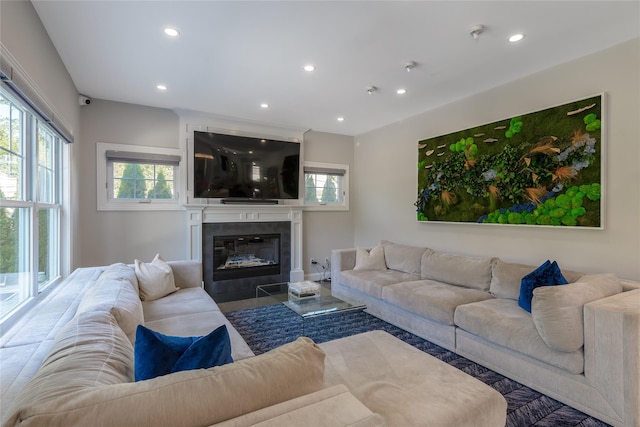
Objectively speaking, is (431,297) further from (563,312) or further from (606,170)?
(606,170)

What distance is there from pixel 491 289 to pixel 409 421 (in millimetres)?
2218

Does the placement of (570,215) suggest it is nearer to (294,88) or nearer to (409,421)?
(409,421)

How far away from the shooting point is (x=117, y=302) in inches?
67.0

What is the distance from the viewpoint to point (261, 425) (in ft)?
2.59

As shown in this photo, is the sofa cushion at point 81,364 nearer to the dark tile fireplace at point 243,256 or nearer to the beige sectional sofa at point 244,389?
the beige sectional sofa at point 244,389

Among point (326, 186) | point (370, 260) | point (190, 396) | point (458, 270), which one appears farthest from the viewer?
point (326, 186)

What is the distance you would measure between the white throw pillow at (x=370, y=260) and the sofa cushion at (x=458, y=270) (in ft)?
1.93

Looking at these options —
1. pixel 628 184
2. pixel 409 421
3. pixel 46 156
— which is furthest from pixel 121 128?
pixel 628 184

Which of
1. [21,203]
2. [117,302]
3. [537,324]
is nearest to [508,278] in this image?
[537,324]

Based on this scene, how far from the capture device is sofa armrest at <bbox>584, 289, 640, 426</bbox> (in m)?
1.67

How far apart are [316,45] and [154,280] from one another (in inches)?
99.9

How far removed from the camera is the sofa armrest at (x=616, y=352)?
5.49 ft

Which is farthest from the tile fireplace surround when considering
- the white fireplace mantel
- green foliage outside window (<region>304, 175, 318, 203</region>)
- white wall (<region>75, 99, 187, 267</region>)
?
green foliage outside window (<region>304, 175, 318, 203</region>)

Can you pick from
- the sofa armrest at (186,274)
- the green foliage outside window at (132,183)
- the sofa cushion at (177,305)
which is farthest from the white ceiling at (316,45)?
the sofa cushion at (177,305)
